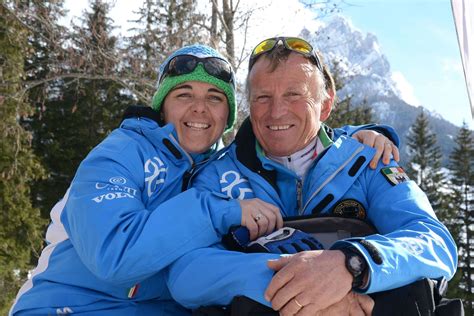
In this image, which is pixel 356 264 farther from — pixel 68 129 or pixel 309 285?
pixel 68 129

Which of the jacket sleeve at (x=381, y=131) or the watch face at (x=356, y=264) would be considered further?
the jacket sleeve at (x=381, y=131)

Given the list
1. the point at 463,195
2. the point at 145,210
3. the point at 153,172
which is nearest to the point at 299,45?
the point at 153,172

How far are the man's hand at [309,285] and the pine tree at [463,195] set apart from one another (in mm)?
41062

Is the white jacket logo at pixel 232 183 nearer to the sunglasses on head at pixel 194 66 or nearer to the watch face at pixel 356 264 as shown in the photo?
the sunglasses on head at pixel 194 66

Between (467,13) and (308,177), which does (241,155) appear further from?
(467,13)

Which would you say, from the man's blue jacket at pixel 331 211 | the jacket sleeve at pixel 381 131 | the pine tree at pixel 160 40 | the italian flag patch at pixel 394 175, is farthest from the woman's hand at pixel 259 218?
the pine tree at pixel 160 40

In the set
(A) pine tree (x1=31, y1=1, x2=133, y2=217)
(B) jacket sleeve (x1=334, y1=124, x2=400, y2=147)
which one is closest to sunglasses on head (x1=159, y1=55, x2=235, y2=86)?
(B) jacket sleeve (x1=334, y1=124, x2=400, y2=147)

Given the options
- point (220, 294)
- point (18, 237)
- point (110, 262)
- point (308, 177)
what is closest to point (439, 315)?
point (220, 294)

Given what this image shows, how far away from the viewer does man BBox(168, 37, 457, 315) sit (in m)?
1.91

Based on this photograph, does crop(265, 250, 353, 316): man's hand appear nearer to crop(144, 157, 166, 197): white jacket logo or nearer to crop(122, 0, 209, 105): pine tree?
crop(144, 157, 166, 197): white jacket logo

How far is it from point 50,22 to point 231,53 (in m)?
3.21

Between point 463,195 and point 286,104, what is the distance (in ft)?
147

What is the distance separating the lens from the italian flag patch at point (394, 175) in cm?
263

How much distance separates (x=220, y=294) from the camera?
6.66 ft
